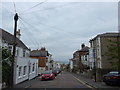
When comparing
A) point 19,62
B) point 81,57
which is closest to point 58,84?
point 19,62

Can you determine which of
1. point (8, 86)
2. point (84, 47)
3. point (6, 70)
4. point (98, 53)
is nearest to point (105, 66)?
point (98, 53)

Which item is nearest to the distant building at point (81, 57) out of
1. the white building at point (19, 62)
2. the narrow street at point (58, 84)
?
the white building at point (19, 62)

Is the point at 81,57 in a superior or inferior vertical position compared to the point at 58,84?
superior

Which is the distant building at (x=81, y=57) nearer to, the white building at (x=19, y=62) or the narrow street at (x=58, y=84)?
the white building at (x=19, y=62)

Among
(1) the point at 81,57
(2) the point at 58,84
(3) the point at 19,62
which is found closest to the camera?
(2) the point at 58,84

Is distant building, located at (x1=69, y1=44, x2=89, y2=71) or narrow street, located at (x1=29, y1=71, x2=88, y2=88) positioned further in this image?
distant building, located at (x1=69, y1=44, x2=89, y2=71)

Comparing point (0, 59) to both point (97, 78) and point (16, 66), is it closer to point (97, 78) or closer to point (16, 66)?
point (16, 66)

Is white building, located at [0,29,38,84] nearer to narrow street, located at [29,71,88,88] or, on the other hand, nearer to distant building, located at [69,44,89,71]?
narrow street, located at [29,71,88,88]

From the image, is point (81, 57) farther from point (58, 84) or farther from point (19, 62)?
point (19, 62)

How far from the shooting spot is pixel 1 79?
11.0 meters

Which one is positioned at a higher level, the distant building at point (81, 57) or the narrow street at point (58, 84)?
the distant building at point (81, 57)

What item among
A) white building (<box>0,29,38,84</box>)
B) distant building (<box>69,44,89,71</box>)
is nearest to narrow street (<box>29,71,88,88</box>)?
white building (<box>0,29,38,84</box>)

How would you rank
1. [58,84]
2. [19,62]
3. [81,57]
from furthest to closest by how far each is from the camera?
[81,57], [19,62], [58,84]

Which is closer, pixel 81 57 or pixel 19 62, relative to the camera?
pixel 19 62
